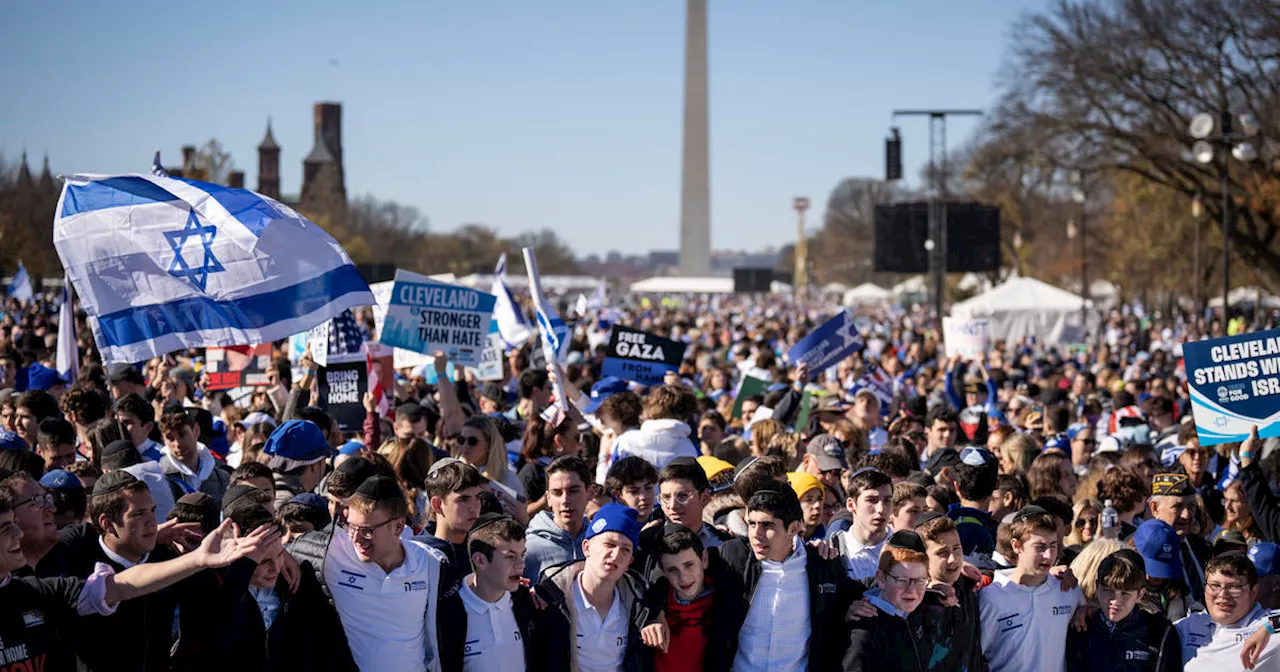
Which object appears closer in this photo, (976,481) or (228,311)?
(228,311)

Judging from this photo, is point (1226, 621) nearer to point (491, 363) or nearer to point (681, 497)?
point (681, 497)

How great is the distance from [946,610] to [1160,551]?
1427 millimetres

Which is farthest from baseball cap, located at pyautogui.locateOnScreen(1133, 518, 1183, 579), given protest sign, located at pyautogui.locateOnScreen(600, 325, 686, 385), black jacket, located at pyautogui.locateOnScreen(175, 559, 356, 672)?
protest sign, located at pyautogui.locateOnScreen(600, 325, 686, 385)

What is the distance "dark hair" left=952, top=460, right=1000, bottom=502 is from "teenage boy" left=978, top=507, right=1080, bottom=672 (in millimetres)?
1361

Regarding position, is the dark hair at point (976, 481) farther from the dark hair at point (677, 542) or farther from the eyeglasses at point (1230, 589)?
the dark hair at point (677, 542)

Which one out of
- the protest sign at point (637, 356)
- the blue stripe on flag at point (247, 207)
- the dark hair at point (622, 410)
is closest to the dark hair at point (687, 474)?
the blue stripe on flag at point (247, 207)

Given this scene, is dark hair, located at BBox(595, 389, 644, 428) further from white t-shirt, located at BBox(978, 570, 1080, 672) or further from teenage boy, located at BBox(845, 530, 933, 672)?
teenage boy, located at BBox(845, 530, 933, 672)

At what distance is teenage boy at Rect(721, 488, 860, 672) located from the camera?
207 inches

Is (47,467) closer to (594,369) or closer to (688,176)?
(594,369)

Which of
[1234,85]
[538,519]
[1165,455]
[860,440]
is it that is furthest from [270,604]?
[1234,85]

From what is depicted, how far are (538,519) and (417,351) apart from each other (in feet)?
15.7

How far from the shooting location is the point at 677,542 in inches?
203

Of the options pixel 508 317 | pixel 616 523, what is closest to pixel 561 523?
pixel 616 523

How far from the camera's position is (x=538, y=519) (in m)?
5.93
